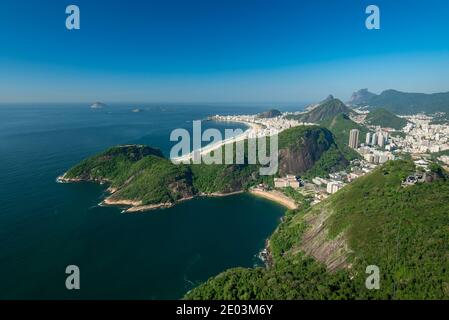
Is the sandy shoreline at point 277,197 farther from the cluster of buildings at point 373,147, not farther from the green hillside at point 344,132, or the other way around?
the cluster of buildings at point 373,147

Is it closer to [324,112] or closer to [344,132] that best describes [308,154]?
[344,132]

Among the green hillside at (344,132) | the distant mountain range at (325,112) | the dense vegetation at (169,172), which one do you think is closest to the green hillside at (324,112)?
the distant mountain range at (325,112)

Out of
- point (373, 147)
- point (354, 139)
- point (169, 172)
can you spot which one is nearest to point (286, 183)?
point (169, 172)

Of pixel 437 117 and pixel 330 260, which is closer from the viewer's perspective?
pixel 330 260

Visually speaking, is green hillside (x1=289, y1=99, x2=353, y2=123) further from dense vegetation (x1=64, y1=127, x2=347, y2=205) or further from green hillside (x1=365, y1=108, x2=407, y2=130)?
dense vegetation (x1=64, y1=127, x2=347, y2=205)

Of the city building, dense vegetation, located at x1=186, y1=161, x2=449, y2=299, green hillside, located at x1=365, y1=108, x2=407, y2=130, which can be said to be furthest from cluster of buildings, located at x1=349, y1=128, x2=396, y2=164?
dense vegetation, located at x1=186, y1=161, x2=449, y2=299

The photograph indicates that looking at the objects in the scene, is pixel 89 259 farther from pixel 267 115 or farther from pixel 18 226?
pixel 267 115

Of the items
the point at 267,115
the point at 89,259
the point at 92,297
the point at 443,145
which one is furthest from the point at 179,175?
the point at 267,115
